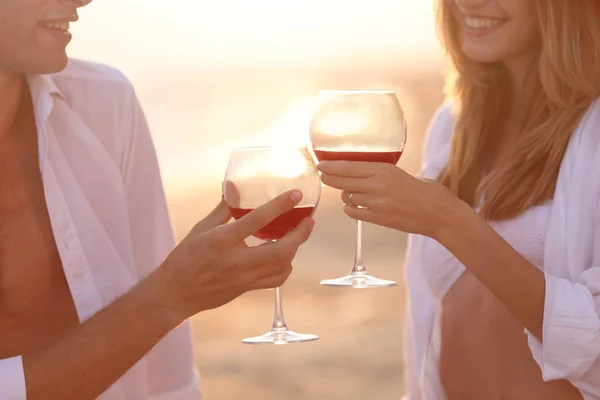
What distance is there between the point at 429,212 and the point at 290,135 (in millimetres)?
12951

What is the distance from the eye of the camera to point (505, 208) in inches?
124

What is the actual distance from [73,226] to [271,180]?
2.75ft

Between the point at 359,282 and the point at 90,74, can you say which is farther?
the point at 90,74

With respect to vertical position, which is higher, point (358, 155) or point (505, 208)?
point (358, 155)

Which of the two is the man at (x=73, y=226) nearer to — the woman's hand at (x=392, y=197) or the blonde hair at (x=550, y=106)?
the woman's hand at (x=392, y=197)

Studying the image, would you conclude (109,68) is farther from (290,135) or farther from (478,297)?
(290,135)

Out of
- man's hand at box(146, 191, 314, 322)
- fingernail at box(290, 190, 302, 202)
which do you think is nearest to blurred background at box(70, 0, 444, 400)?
man's hand at box(146, 191, 314, 322)

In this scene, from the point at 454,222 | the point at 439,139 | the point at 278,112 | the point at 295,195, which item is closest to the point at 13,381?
the point at 295,195

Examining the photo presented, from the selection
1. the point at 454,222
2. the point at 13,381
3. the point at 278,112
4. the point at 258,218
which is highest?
the point at 258,218

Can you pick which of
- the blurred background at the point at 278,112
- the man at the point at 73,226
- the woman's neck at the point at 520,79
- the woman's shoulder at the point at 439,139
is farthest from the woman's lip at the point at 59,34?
the blurred background at the point at 278,112

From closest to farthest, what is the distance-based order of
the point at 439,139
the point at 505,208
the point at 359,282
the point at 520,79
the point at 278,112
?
the point at 359,282 → the point at 505,208 → the point at 520,79 → the point at 439,139 → the point at 278,112

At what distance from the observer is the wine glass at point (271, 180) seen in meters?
2.48

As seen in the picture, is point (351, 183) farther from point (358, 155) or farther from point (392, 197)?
point (358, 155)

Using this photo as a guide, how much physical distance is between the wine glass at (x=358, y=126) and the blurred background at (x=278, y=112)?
540 centimetres
